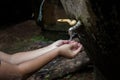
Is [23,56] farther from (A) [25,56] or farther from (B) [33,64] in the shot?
(B) [33,64]

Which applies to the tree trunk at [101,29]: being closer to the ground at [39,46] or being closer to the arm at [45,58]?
the arm at [45,58]

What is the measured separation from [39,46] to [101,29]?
5.26 meters

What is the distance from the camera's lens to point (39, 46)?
7.61 meters

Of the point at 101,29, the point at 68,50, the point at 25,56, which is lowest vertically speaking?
the point at 25,56

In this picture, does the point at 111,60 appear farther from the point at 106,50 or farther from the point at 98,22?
the point at 98,22

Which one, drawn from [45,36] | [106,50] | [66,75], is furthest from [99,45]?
[45,36]

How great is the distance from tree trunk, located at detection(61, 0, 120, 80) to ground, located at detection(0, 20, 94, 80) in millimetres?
2238

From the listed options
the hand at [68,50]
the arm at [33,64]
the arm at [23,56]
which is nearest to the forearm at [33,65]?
the arm at [33,64]

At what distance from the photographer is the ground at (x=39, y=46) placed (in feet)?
17.5

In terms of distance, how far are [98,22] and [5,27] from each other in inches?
348

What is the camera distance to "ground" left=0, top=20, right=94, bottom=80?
5.33 m

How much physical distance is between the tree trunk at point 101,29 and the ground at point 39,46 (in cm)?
224

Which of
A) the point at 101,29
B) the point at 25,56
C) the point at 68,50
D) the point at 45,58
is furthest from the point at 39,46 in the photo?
the point at 101,29

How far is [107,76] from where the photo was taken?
9.89 ft
